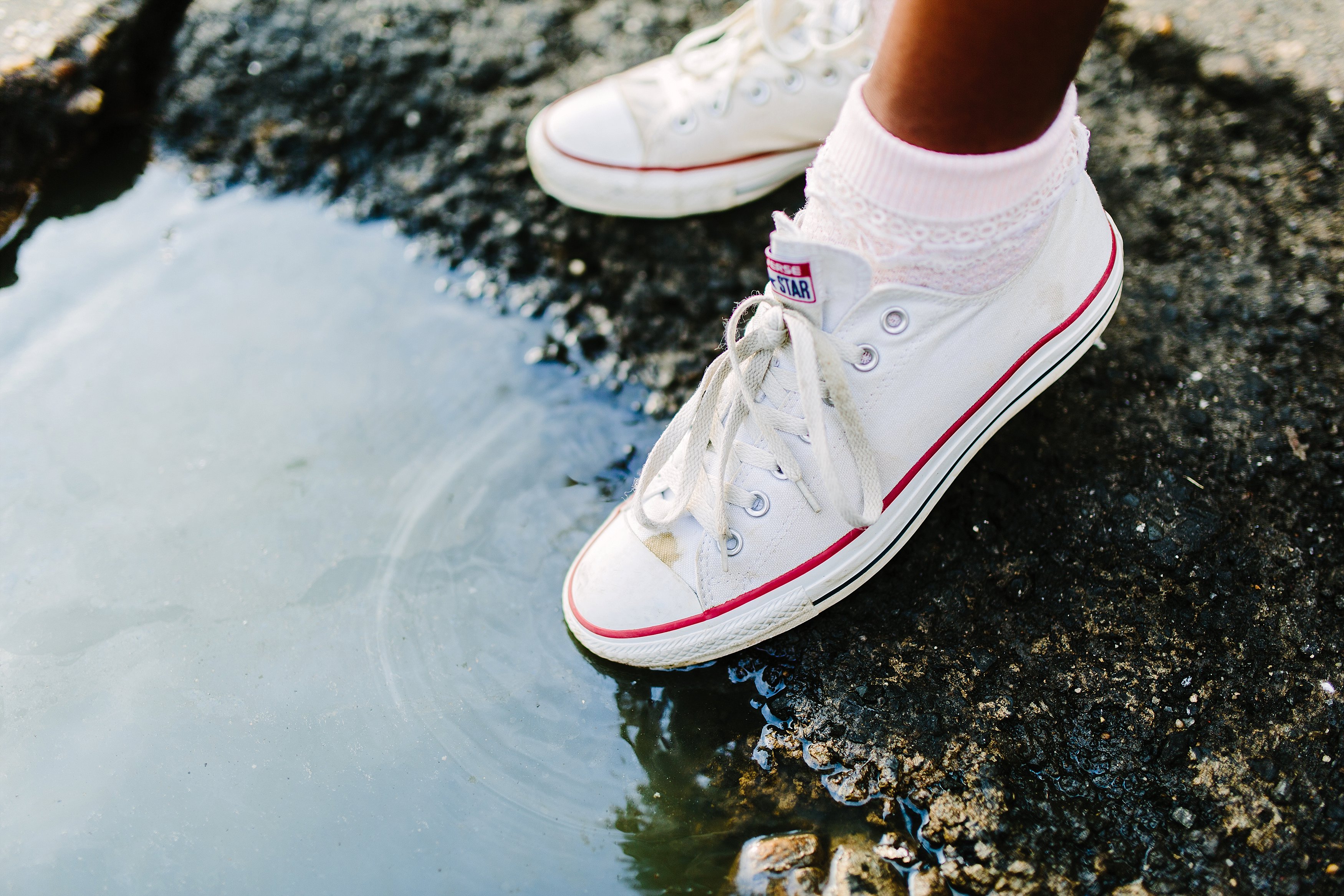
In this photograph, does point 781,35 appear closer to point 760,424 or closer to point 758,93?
point 758,93

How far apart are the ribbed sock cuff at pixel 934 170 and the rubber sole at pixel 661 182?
60 cm

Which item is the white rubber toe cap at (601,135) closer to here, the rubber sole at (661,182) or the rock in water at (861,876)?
the rubber sole at (661,182)

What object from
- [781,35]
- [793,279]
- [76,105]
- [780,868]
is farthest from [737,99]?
[76,105]

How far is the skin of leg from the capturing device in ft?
2.71

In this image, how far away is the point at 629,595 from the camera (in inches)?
43.8

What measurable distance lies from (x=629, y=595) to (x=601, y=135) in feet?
2.86

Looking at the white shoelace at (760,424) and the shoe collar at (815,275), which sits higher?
the shoe collar at (815,275)

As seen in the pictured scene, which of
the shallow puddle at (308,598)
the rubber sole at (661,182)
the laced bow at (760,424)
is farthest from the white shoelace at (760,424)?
the rubber sole at (661,182)

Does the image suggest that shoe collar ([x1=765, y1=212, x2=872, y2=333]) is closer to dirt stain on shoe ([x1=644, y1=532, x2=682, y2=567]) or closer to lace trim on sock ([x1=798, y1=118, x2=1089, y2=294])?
lace trim on sock ([x1=798, y1=118, x2=1089, y2=294])

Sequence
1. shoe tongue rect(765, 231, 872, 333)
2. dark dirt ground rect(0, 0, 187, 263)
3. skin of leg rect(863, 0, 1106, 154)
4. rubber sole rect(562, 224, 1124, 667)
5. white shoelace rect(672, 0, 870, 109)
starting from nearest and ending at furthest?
skin of leg rect(863, 0, 1106, 154)
shoe tongue rect(765, 231, 872, 333)
rubber sole rect(562, 224, 1124, 667)
white shoelace rect(672, 0, 870, 109)
dark dirt ground rect(0, 0, 187, 263)

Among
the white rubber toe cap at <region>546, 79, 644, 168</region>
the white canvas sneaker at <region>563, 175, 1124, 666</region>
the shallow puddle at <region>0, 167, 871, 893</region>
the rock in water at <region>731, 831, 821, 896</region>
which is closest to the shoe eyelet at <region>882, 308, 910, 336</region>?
the white canvas sneaker at <region>563, 175, 1124, 666</region>

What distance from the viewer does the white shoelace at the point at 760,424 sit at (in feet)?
3.37

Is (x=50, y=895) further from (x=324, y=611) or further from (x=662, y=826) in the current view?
(x=662, y=826)

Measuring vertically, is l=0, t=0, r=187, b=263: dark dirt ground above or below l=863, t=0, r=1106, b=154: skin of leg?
below
